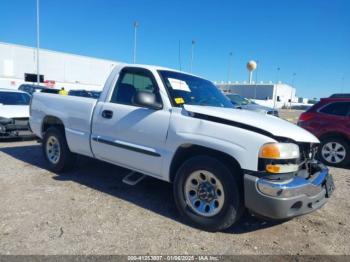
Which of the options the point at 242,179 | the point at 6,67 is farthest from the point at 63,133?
the point at 6,67

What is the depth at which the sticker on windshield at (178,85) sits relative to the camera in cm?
416

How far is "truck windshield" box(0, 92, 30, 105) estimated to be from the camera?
9.26 meters

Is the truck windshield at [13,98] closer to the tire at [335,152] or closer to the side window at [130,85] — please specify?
the side window at [130,85]

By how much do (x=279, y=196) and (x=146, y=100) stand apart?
1906mm

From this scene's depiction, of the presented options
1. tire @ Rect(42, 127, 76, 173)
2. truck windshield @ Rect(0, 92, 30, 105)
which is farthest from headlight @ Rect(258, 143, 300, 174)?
truck windshield @ Rect(0, 92, 30, 105)

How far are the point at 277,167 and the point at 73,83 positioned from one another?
5018 cm

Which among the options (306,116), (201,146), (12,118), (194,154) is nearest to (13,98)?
(12,118)

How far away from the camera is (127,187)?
4.94 meters

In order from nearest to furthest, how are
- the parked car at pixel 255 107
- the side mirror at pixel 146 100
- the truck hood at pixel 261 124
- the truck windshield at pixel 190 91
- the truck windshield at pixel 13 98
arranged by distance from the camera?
the truck hood at pixel 261 124 → the side mirror at pixel 146 100 → the truck windshield at pixel 190 91 → the truck windshield at pixel 13 98 → the parked car at pixel 255 107

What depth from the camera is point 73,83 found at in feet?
162

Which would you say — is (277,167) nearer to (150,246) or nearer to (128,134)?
(150,246)

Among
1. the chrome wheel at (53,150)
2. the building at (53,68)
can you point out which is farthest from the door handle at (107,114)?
the building at (53,68)

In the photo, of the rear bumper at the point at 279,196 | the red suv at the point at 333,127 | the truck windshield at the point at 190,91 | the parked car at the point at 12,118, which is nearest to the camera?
the rear bumper at the point at 279,196

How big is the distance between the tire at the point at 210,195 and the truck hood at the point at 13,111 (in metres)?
6.41
